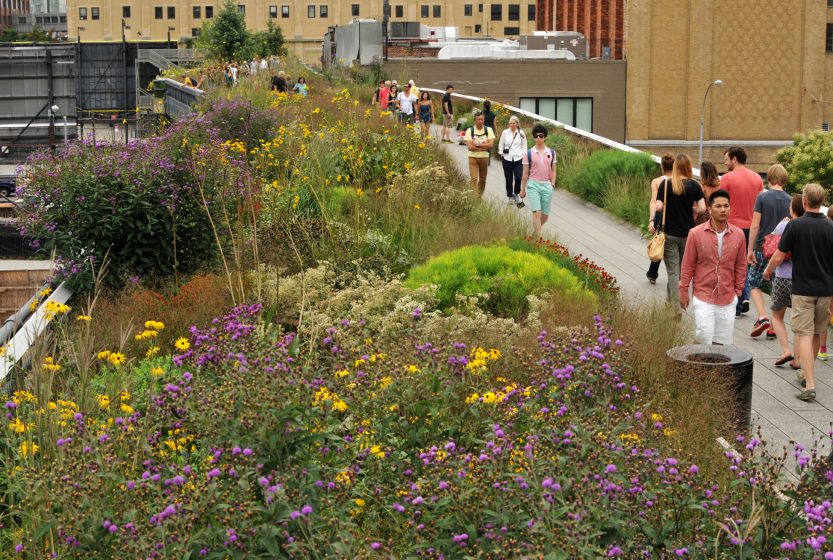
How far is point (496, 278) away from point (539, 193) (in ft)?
16.0

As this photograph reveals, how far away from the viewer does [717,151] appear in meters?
71.6

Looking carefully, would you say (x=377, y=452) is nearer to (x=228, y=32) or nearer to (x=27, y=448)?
(x=27, y=448)

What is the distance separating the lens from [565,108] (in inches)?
2472

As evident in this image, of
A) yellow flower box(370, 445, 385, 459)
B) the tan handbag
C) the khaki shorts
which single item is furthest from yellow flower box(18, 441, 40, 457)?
the tan handbag

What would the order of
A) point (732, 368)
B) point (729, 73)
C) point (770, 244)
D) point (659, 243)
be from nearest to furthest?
point (732, 368), point (770, 244), point (659, 243), point (729, 73)

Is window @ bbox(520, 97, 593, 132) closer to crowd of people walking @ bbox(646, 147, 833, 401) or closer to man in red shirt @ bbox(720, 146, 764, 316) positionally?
man in red shirt @ bbox(720, 146, 764, 316)

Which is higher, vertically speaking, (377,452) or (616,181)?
(616,181)

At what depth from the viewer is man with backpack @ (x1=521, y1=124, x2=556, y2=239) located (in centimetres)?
1678

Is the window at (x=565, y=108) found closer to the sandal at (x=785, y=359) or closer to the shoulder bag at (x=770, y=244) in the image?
the shoulder bag at (x=770, y=244)

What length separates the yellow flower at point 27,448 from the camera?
6.74 meters

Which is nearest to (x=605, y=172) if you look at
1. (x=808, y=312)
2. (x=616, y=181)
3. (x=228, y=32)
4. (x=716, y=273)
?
(x=616, y=181)

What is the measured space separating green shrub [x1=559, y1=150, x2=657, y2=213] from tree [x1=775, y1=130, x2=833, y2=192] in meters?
34.4

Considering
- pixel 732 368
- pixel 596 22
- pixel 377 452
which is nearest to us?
pixel 377 452

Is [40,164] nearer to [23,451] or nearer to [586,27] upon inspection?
[23,451]
